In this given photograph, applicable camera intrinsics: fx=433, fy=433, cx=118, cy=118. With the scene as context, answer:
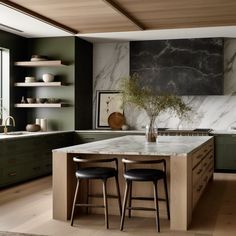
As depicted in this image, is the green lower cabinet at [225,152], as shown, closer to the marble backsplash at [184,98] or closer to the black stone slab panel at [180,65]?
the marble backsplash at [184,98]

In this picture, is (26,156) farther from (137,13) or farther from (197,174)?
(197,174)

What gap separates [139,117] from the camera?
868cm

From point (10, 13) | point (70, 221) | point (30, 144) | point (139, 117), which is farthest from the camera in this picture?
point (139, 117)

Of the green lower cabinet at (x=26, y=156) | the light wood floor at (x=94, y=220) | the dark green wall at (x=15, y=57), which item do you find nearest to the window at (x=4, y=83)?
the dark green wall at (x=15, y=57)

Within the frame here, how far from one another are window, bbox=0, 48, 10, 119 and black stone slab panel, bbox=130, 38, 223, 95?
2332 millimetres

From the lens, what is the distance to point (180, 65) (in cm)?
815

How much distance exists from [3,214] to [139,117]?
4.41 metres

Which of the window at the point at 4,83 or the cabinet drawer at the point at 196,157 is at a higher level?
the window at the point at 4,83

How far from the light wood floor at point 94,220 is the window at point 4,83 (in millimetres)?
2309

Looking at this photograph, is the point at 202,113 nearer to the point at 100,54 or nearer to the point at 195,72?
the point at 195,72

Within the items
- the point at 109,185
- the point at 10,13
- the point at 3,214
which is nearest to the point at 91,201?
the point at 109,185

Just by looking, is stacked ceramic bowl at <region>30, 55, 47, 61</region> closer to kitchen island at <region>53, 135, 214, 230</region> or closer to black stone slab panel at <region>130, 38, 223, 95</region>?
black stone slab panel at <region>130, 38, 223, 95</region>

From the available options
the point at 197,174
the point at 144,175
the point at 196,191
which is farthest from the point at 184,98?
the point at 144,175

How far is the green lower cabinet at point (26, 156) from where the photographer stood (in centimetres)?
627
